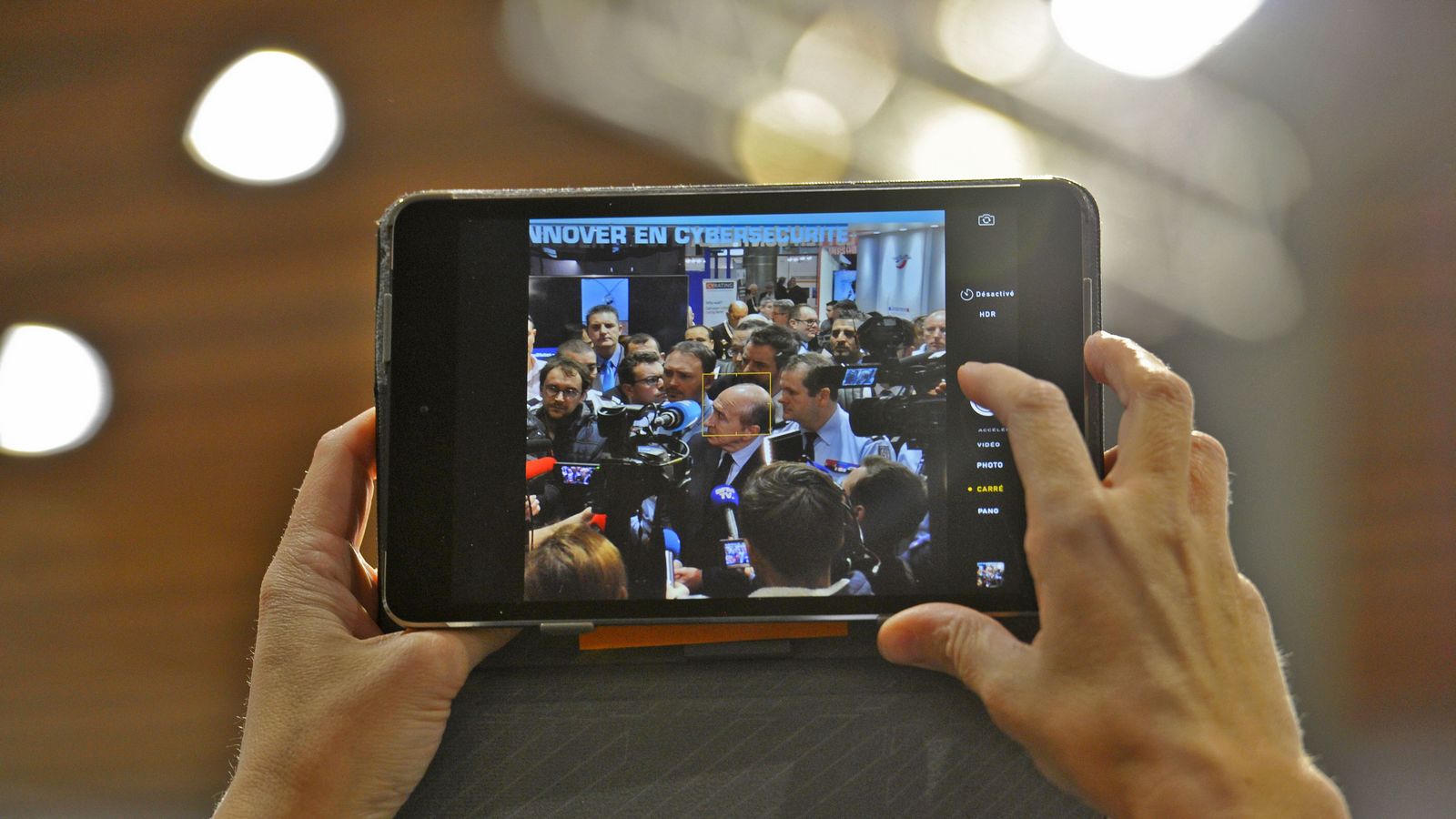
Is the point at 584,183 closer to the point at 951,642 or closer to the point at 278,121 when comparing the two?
the point at 278,121

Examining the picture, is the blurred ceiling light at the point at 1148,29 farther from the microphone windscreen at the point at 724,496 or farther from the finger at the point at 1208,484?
the microphone windscreen at the point at 724,496

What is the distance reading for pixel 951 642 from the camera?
16.9 inches

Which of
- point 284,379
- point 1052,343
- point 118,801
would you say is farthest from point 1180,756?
point 118,801

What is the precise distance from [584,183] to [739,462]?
14.2 inches

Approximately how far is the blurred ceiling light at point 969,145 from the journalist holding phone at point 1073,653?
329 millimetres

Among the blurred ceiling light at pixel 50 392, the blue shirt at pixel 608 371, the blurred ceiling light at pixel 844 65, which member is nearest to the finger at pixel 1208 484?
the blue shirt at pixel 608 371

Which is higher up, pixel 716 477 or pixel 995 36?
pixel 995 36

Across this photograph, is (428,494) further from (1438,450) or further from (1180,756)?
(1438,450)

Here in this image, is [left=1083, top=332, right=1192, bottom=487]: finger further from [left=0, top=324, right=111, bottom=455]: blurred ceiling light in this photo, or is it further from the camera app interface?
[left=0, top=324, right=111, bottom=455]: blurred ceiling light

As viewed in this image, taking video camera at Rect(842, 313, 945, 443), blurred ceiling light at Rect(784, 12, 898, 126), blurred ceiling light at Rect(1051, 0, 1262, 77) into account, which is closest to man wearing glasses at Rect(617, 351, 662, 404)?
video camera at Rect(842, 313, 945, 443)

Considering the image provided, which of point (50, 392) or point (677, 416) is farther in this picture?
point (50, 392)

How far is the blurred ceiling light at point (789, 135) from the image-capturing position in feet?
2.35

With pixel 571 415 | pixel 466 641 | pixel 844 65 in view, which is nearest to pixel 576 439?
pixel 571 415

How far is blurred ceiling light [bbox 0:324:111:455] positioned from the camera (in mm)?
714
